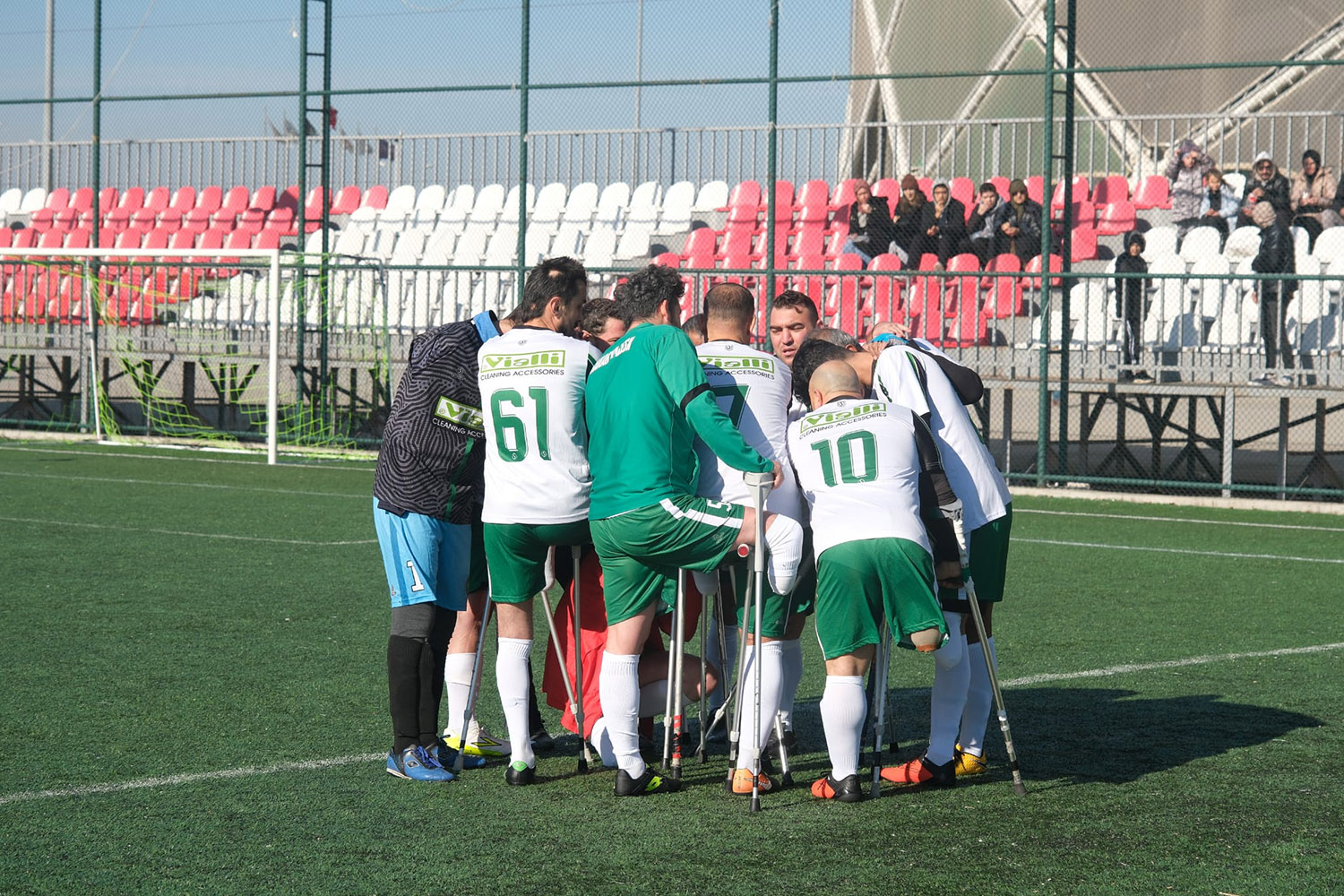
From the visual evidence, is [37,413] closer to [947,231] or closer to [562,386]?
[947,231]

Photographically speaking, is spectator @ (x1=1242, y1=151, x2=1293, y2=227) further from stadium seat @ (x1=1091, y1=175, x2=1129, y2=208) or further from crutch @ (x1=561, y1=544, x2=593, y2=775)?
crutch @ (x1=561, y1=544, x2=593, y2=775)

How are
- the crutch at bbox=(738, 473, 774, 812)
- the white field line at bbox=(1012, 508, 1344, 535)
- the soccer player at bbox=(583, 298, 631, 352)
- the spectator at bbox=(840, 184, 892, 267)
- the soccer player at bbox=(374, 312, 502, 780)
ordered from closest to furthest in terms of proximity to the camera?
the crutch at bbox=(738, 473, 774, 812), the soccer player at bbox=(374, 312, 502, 780), the soccer player at bbox=(583, 298, 631, 352), the white field line at bbox=(1012, 508, 1344, 535), the spectator at bbox=(840, 184, 892, 267)

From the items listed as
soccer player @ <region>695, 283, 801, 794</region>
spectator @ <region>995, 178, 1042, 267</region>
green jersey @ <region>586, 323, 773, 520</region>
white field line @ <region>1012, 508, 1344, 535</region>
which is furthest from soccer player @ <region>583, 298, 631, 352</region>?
spectator @ <region>995, 178, 1042, 267</region>

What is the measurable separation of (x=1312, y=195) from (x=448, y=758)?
13.7m

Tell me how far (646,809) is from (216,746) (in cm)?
164

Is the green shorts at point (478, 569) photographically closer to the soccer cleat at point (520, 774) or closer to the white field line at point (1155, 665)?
the soccer cleat at point (520, 774)

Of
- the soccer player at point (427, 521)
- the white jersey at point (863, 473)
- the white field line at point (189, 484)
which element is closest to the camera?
the white jersey at point (863, 473)

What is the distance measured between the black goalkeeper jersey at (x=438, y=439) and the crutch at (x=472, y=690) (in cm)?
46

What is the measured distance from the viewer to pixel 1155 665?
739 cm

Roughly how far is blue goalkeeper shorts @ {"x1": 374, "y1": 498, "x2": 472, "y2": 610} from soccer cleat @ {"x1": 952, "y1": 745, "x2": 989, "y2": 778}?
1.80 metres

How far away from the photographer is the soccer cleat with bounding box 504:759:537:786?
5.43 m

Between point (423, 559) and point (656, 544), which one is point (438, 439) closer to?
Result: point (423, 559)

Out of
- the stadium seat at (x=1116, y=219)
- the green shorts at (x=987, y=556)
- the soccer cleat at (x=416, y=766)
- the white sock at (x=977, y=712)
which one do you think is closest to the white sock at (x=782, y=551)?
the green shorts at (x=987, y=556)

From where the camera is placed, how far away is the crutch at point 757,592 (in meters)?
5.01
